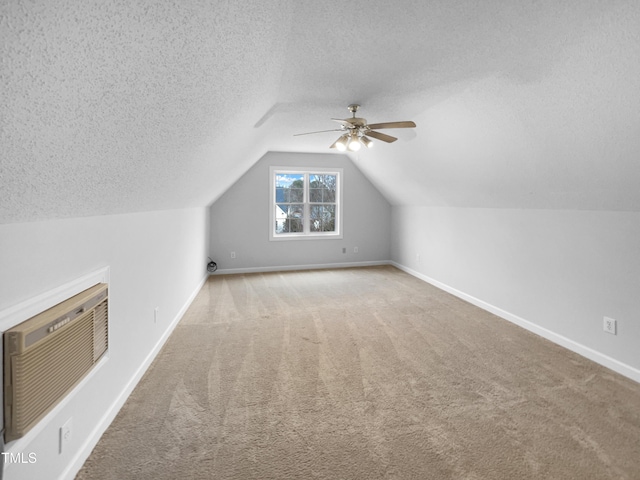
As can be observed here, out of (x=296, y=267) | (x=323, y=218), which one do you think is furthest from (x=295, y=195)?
(x=296, y=267)

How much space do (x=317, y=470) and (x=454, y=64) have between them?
2.40 m

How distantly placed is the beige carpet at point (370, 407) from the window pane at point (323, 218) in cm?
299

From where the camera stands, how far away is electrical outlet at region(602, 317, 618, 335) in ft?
7.99

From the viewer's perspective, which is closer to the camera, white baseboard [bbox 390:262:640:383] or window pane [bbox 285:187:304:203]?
white baseboard [bbox 390:262:640:383]

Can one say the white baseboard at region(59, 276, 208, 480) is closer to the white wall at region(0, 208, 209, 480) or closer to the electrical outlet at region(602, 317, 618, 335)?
the white wall at region(0, 208, 209, 480)

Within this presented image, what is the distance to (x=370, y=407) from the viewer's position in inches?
77.0

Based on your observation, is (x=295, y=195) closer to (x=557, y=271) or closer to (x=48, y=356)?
(x=557, y=271)

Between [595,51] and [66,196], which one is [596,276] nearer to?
[595,51]

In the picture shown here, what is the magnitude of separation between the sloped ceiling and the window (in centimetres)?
276

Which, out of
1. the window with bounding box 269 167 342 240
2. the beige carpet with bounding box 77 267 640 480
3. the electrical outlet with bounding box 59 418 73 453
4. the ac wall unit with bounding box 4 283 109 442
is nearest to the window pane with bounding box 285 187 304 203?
the window with bounding box 269 167 342 240

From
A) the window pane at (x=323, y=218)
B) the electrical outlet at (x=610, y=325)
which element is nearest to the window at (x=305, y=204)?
the window pane at (x=323, y=218)

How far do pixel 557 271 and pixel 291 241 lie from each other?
4103 millimetres

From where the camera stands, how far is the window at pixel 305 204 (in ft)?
19.4

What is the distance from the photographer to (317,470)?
148cm
